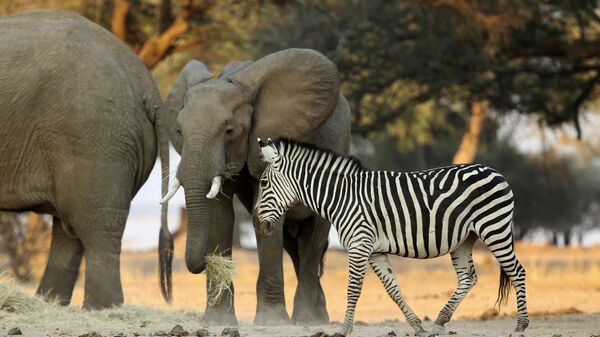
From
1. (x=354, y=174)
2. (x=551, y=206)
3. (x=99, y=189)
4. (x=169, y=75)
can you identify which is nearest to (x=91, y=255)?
(x=99, y=189)

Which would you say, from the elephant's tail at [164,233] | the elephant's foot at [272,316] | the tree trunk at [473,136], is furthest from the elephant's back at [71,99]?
the tree trunk at [473,136]

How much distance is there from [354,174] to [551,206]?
3551 cm

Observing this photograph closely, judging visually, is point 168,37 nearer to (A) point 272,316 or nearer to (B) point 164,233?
Answer: (B) point 164,233

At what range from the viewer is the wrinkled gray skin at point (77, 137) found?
36.4 ft

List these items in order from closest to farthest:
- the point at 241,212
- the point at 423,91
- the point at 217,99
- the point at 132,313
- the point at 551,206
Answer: the point at 217,99
the point at 132,313
the point at 423,91
the point at 241,212
the point at 551,206

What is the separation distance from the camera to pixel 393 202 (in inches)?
362

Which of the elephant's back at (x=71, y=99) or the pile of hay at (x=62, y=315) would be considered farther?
the elephant's back at (x=71, y=99)

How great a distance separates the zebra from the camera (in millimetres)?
9125

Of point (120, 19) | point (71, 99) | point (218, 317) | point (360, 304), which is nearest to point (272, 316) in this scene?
point (218, 317)

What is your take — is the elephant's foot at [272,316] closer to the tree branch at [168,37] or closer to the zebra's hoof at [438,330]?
the zebra's hoof at [438,330]

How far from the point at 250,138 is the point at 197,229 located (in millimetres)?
969

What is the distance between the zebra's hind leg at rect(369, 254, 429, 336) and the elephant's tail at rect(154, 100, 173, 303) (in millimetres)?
2496

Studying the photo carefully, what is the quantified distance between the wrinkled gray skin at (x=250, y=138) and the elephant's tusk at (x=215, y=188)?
6 centimetres

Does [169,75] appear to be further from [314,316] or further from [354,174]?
[354,174]
